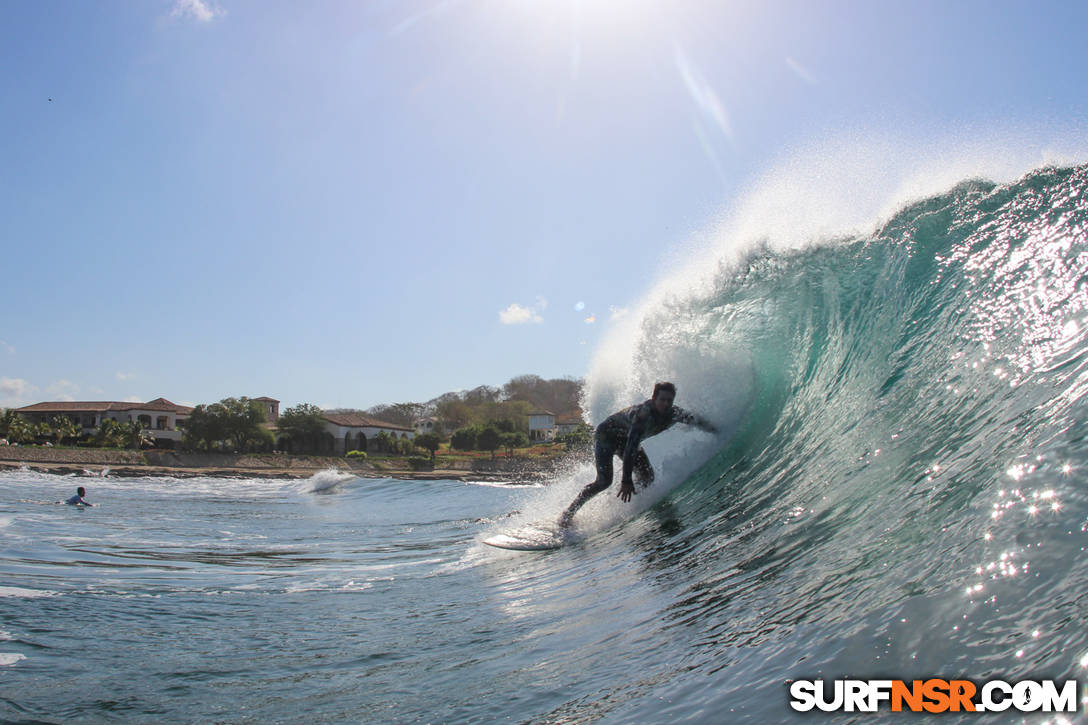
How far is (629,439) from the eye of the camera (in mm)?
6883

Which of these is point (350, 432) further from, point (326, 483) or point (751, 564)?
point (751, 564)

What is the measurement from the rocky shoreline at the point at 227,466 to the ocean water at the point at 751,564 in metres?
36.6

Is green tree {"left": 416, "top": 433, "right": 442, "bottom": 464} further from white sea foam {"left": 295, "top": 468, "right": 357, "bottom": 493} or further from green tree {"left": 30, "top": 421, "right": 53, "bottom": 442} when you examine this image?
white sea foam {"left": 295, "top": 468, "right": 357, "bottom": 493}

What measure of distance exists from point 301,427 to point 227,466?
1371cm

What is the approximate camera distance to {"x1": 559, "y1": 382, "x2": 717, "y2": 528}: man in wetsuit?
6797 mm

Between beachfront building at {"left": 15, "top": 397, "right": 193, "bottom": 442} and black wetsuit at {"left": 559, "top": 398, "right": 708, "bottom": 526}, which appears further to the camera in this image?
beachfront building at {"left": 15, "top": 397, "right": 193, "bottom": 442}

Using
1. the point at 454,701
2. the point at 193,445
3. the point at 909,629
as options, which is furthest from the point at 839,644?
the point at 193,445

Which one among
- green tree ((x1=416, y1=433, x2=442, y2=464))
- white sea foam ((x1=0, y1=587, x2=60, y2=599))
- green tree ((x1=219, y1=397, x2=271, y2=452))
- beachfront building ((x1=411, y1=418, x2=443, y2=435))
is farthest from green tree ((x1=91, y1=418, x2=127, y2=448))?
white sea foam ((x1=0, y1=587, x2=60, y2=599))

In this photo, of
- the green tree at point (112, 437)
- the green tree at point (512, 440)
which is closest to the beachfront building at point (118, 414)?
the green tree at point (112, 437)

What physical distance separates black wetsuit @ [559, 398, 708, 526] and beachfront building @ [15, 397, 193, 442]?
81.4 meters

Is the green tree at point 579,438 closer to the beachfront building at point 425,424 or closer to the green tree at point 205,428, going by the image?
the green tree at point 205,428

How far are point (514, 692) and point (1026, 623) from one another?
6.12 ft

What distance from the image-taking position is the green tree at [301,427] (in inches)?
2621

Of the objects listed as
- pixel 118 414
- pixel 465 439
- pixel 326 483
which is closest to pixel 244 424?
pixel 465 439
